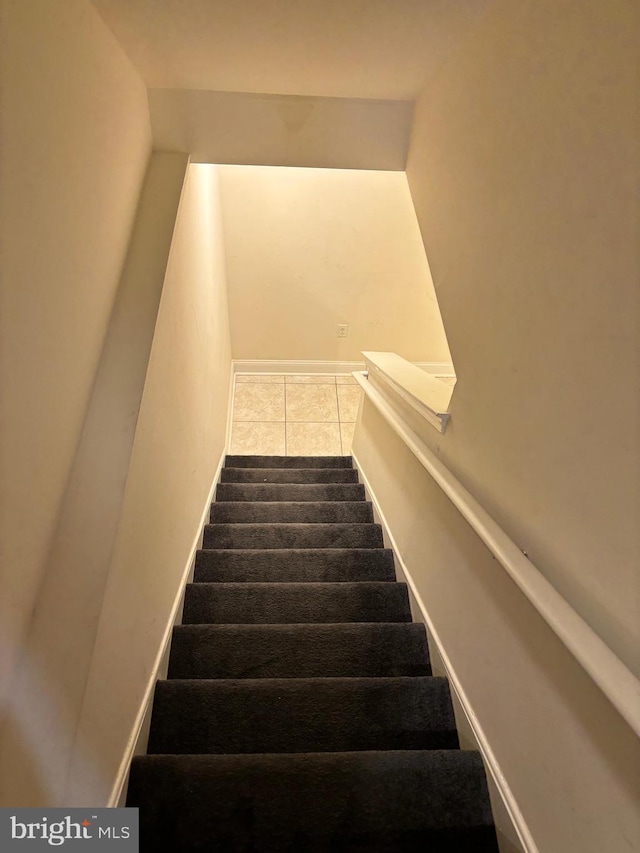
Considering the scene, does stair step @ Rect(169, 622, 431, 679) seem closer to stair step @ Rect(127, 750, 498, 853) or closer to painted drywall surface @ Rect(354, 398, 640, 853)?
painted drywall surface @ Rect(354, 398, 640, 853)

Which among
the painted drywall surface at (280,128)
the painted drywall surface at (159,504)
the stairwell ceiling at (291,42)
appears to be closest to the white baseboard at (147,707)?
the painted drywall surface at (159,504)

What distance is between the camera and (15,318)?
27.8 inches

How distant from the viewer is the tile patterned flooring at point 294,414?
399cm

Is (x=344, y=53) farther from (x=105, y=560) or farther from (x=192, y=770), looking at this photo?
(x=192, y=770)

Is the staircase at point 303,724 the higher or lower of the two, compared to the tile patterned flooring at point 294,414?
lower

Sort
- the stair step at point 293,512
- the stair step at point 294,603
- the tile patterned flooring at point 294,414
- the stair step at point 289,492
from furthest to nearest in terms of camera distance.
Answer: the tile patterned flooring at point 294,414 → the stair step at point 289,492 → the stair step at point 293,512 → the stair step at point 294,603

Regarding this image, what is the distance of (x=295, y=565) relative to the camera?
2.09 meters

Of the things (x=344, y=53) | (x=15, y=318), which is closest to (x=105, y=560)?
(x=15, y=318)

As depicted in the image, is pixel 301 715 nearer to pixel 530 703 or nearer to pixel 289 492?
pixel 530 703

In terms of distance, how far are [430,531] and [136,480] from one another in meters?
1.07

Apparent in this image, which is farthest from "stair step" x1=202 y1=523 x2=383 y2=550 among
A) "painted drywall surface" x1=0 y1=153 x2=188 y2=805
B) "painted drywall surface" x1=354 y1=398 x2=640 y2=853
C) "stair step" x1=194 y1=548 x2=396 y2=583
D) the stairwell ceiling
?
the stairwell ceiling

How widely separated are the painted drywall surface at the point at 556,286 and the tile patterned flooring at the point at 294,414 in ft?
9.21

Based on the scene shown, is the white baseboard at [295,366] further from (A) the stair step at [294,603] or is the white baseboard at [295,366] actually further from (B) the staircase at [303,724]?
(A) the stair step at [294,603]

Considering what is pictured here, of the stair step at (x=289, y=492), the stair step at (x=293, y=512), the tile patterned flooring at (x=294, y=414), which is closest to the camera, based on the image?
the stair step at (x=293, y=512)
